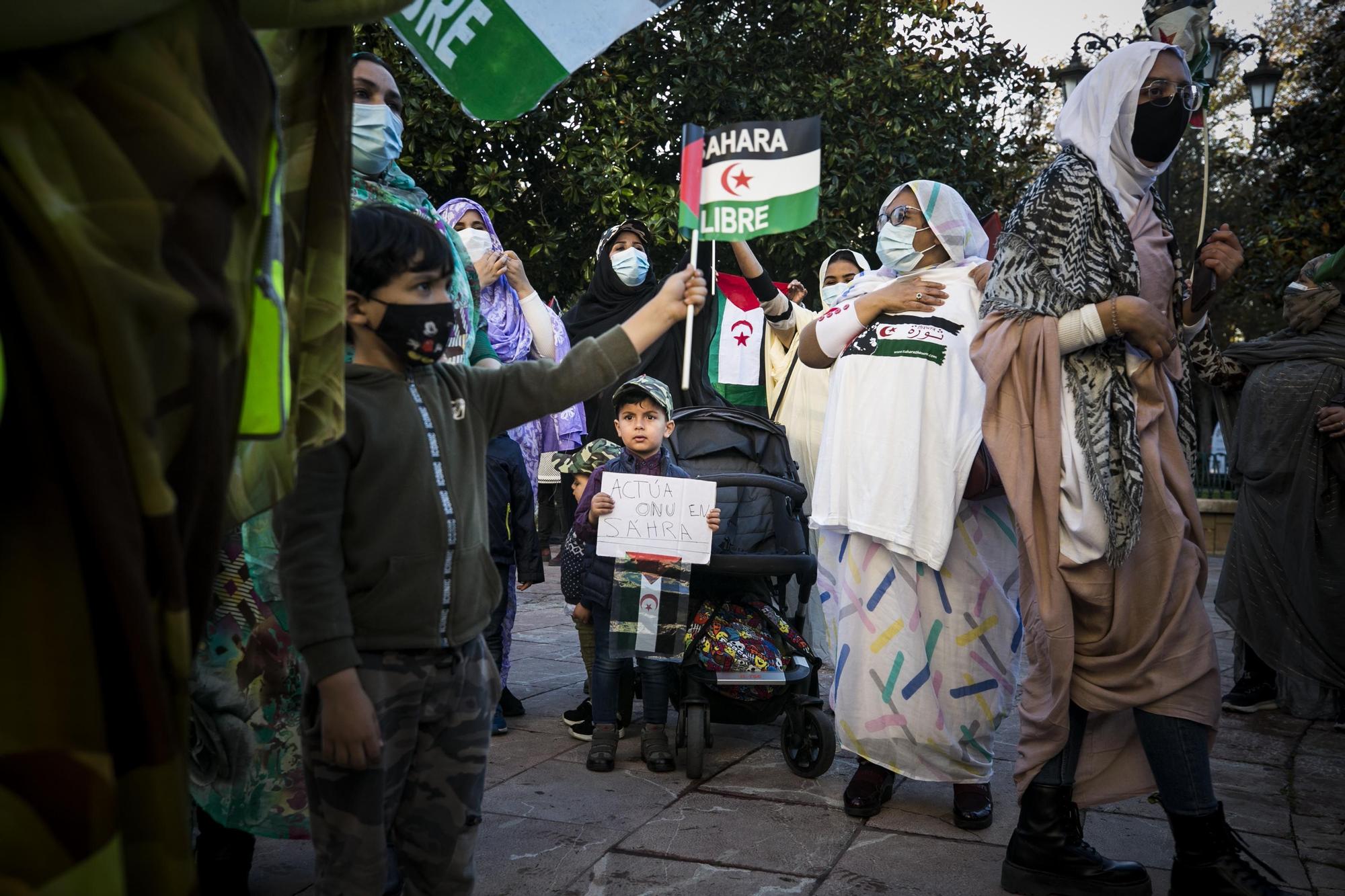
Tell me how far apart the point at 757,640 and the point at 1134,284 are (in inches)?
84.5

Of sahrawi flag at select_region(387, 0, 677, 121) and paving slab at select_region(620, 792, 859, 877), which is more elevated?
sahrawi flag at select_region(387, 0, 677, 121)

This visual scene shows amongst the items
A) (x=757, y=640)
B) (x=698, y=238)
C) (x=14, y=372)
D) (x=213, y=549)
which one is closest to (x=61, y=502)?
(x=14, y=372)

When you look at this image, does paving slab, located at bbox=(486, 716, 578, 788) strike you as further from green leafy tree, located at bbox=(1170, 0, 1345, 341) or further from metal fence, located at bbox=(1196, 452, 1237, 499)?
metal fence, located at bbox=(1196, 452, 1237, 499)

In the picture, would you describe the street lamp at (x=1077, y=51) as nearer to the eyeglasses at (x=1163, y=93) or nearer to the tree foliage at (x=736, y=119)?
the tree foliage at (x=736, y=119)

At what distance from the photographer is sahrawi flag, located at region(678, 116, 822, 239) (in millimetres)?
3721

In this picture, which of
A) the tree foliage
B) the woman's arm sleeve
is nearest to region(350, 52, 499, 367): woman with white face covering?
the woman's arm sleeve

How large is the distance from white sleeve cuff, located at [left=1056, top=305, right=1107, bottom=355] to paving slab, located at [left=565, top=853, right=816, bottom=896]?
5.52 feet

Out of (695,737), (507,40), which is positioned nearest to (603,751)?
(695,737)

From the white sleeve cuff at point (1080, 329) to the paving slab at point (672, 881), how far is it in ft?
5.52

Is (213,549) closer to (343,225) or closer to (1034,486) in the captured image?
(343,225)

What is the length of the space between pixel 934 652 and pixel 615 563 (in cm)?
144

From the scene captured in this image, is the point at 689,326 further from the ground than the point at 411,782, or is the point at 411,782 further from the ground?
the point at 689,326

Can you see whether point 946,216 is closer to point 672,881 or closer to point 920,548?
point 920,548

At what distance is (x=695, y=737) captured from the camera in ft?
15.3
